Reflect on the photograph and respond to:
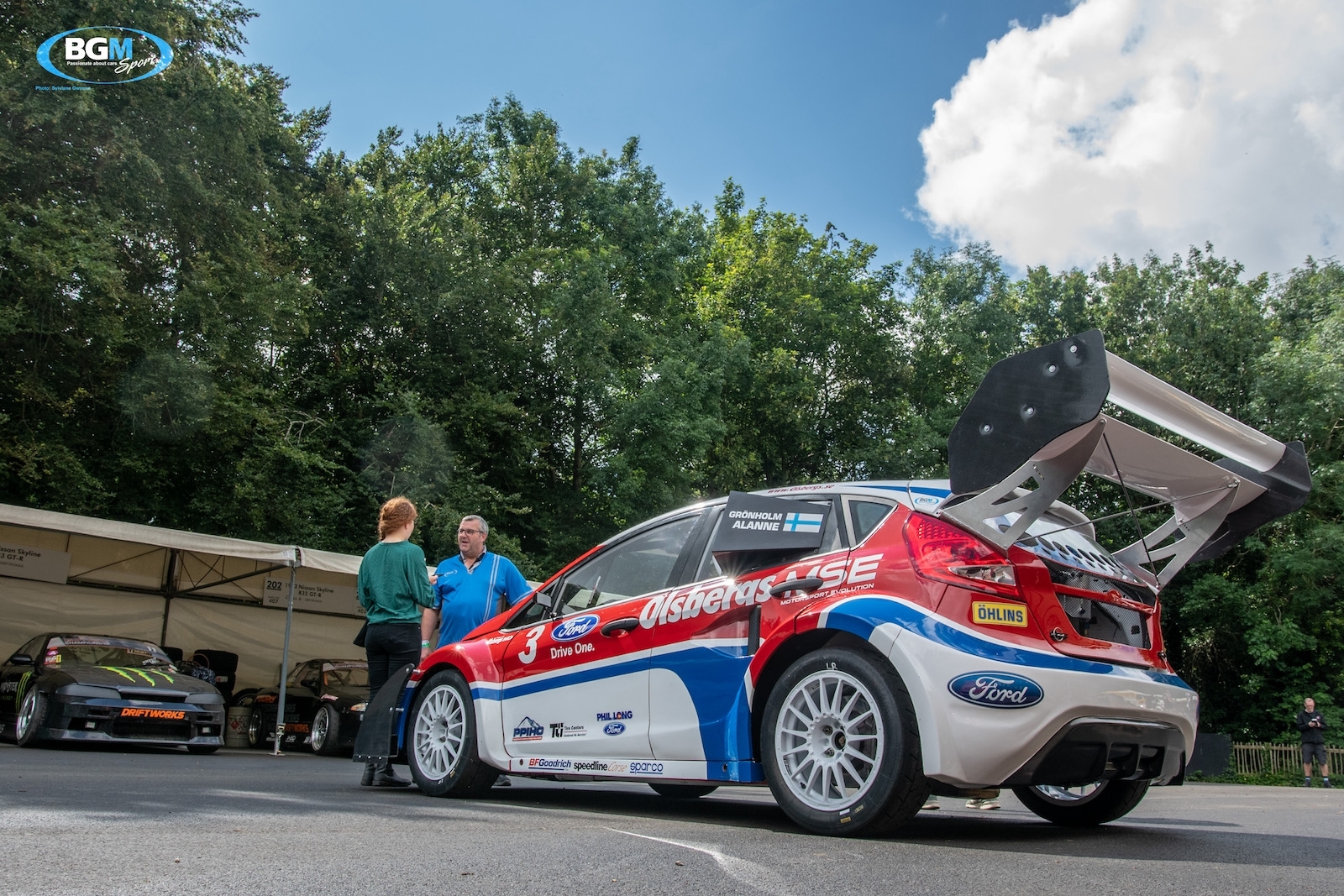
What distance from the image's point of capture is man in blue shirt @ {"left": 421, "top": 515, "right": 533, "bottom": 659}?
7023mm

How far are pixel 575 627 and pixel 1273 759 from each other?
26553mm

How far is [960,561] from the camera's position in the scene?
403 cm

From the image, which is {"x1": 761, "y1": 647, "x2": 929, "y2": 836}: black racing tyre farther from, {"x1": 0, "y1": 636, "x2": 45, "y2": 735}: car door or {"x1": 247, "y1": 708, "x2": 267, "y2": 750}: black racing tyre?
{"x1": 247, "y1": 708, "x2": 267, "y2": 750}: black racing tyre

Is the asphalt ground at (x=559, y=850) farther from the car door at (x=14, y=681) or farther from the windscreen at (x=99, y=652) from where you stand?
the car door at (x=14, y=681)

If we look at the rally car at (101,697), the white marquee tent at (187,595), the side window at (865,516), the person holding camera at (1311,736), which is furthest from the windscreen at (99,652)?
the person holding camera at (1311,736)

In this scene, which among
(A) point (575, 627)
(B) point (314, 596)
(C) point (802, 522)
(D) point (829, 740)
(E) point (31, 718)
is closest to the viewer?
(D) point (829, 740)

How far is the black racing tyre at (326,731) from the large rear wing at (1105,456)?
11.3 metres

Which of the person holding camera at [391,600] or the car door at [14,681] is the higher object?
Answer: the person holding camera at [391,600]

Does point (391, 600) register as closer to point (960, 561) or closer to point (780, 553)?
point (780, 553)

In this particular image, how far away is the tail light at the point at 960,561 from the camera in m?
3.99

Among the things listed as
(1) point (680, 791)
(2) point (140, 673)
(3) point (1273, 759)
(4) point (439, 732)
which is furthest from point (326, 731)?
(3) point (1273, 759)

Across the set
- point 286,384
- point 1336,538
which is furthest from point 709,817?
point 1336,538

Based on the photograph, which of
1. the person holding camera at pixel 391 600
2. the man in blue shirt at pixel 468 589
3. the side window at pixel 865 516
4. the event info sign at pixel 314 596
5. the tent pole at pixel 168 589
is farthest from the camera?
the event info sign at pixel 314 596

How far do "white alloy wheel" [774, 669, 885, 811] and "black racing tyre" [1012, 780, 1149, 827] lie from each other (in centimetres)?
137
